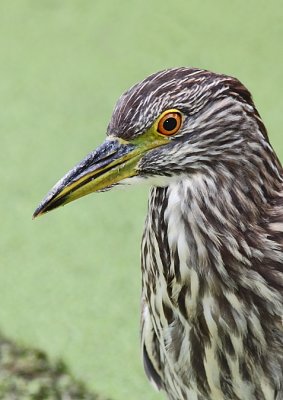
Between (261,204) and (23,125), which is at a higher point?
(23,125)

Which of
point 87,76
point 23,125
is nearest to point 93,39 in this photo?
point 87,76

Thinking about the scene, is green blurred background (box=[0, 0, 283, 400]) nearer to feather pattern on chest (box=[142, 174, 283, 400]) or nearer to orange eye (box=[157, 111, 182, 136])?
feather pattern on chest (box=[142, 174, 283, 400])

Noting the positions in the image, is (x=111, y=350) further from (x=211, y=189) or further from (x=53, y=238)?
(x=211, y=189)

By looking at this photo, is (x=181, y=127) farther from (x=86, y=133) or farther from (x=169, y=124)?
(x=86, y=133)

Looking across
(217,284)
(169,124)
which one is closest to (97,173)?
(169,124)

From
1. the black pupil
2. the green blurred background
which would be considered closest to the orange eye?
the black pupil

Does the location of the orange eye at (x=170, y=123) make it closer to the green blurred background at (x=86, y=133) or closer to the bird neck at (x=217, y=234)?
the bird neck at (x=217, y=234)

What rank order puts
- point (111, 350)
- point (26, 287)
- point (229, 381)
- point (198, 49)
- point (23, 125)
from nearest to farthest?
point (229, 381) < point (111, 350) < point (26, 287) < point (23, 125) < point (198, 49)
